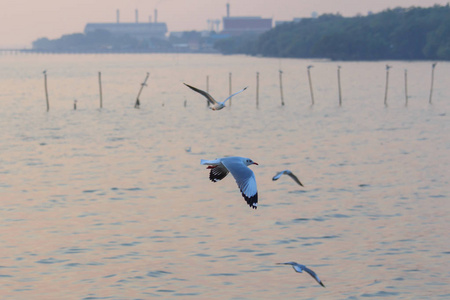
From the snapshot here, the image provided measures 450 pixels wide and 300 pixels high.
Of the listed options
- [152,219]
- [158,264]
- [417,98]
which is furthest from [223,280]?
[417,98]

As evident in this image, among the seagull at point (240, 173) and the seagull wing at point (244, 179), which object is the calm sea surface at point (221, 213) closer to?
the seagull at point (240, 173)

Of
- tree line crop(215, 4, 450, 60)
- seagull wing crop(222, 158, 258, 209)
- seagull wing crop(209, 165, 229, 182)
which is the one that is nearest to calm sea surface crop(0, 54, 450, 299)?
seagull wing crop(209, 165, 229, 182)

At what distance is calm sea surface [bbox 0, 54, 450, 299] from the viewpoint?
67.1 ft

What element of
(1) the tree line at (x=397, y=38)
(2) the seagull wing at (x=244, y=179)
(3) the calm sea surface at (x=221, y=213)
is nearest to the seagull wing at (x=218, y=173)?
(2) the seagull wing at (x=244, y=179)

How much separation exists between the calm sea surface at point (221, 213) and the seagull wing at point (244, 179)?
648 cm

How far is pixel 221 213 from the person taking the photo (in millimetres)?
28000

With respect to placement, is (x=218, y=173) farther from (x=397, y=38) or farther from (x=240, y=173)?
(x=397, y=38)

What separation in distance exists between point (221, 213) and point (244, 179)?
15.3 m

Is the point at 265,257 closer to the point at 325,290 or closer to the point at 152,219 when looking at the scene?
the point at 325,290

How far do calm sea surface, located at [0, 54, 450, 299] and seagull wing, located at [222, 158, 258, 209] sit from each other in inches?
255

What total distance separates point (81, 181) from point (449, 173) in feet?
51.5

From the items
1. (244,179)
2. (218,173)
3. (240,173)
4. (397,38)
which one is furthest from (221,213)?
(397,38)

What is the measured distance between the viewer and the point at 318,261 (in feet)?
71.9

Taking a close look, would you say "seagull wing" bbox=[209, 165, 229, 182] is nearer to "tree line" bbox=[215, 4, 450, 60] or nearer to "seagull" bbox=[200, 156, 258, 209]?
"seagull" bbox=[200, 156, 258, 209]
